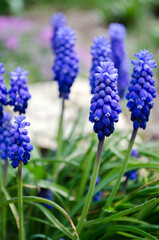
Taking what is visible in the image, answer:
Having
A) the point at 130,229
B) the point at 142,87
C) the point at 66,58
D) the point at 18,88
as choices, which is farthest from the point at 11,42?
the point at 130,229

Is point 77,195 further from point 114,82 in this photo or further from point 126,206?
point 114,82

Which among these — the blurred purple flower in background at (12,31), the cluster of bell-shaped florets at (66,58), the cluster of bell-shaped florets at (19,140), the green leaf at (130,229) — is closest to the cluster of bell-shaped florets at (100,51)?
the cluster of bell-shaped florets at (66,58)

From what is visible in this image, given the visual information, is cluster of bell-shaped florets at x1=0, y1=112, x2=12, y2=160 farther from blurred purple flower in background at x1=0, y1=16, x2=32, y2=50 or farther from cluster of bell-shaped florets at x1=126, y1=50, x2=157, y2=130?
blurred purple flower in background at x1=0, y1=16, x2=32, y2=50

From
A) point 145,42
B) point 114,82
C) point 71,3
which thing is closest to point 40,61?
point 145,42

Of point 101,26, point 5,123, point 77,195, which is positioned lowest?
point 77,195

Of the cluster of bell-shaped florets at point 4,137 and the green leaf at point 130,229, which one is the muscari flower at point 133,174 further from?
the cluster of bell-shaped florets at point 4,137
